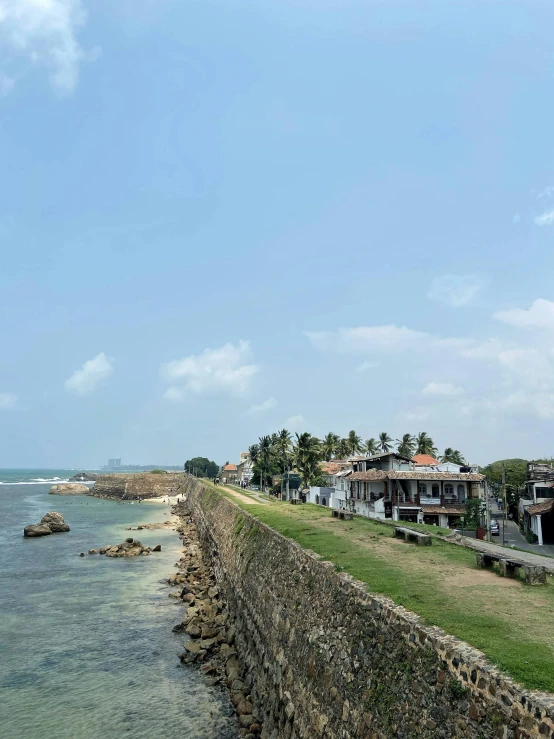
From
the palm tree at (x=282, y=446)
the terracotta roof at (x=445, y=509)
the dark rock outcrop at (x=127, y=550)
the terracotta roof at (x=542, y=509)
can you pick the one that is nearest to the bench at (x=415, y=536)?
the terracotta roof at (x=542, y=509)

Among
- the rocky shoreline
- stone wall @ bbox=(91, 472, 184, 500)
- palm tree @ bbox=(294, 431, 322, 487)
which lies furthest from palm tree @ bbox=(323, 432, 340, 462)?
the rocky shoreline

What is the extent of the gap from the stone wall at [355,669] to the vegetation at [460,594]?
0.54m

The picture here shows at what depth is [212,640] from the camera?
26.2m

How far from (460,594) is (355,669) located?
3.93 m

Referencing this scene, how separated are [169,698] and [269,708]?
17.8 ft

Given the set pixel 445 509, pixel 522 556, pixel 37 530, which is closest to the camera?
pixel 522 556

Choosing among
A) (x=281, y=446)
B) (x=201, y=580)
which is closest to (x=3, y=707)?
(x=201, y=580)

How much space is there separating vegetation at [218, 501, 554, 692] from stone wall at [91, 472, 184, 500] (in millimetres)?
139645

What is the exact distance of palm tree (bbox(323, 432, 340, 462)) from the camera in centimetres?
12269

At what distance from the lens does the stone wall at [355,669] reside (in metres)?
8.45

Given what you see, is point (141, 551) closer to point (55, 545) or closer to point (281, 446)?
point (55, 545)

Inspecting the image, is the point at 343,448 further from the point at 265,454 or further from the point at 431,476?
the point at 431,476

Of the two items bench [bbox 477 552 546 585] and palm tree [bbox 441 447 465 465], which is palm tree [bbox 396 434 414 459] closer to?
palm tree [bbox 441 447 465 465]

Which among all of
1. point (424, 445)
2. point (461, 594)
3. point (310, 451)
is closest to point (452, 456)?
point (424, 445)
